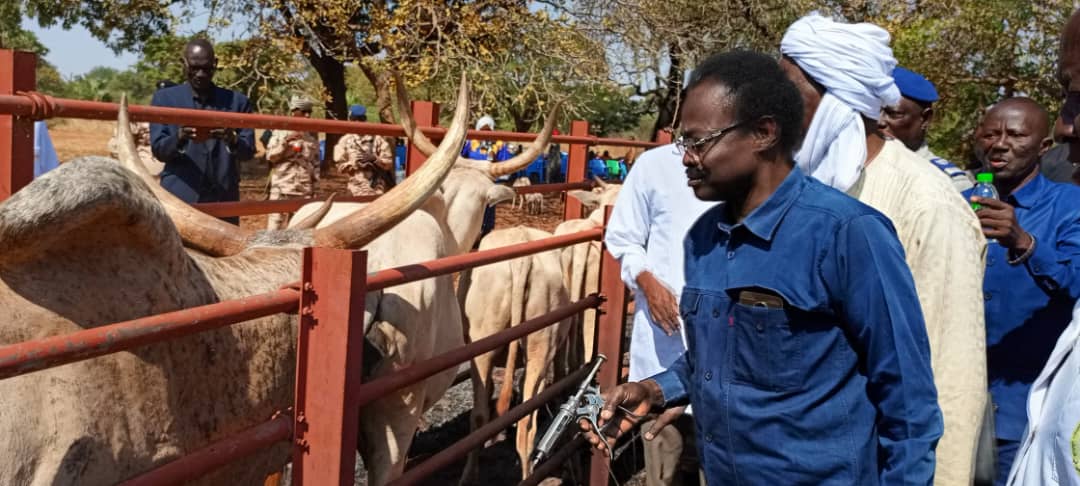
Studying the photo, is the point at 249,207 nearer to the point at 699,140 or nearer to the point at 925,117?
the point at 699,140

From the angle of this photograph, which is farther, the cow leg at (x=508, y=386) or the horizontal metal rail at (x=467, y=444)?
the cow leg at (x=508, y=386)

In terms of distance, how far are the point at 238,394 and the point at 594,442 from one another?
0.88m

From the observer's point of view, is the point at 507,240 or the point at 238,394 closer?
the point at 238,394

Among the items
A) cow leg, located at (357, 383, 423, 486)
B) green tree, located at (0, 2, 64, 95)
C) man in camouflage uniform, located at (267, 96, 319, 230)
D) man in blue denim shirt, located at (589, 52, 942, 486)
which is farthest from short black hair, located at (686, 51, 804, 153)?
green tree, located at (0, 2, 64, 95)

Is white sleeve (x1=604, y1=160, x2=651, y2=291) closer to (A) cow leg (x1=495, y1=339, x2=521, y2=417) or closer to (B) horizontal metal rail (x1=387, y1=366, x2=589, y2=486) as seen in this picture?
(B) horizontal metal rail (x1=387, y1=366, x2=589, y2=486)

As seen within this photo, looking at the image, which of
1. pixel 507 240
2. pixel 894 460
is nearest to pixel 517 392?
pixel 507 240

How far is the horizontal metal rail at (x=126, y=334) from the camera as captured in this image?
1.52m

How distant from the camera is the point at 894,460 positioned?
190 centimetres

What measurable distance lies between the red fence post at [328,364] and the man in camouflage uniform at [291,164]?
5441mm

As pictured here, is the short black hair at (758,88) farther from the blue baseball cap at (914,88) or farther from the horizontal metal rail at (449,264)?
the blue baseball cap at (914,88)

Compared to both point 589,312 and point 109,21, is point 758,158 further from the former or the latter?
point 109,21

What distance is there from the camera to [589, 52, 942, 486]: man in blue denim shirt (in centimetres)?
188

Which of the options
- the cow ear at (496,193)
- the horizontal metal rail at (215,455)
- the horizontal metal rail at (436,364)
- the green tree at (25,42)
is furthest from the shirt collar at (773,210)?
the green tree at (25,42)

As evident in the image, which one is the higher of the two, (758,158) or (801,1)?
(801,1)
